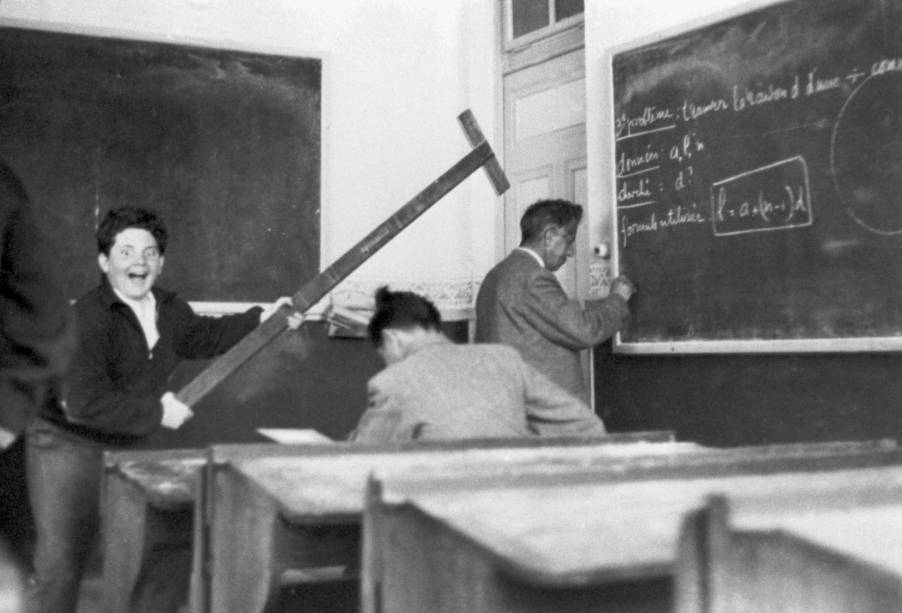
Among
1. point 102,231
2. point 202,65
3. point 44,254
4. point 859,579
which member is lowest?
point 859,579

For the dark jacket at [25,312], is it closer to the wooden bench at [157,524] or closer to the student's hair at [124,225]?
the wooden bench at [157,524]

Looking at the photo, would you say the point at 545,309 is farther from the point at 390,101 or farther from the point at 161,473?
the point at 161,473

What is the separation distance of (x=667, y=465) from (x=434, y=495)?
1.24ft

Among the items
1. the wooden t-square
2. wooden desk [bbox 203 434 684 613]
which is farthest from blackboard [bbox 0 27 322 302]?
wooden desk [bbox 203 434 684 613]

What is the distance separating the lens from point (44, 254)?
1.50 meters

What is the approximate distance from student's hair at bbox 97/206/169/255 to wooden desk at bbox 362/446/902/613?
6.48 ft

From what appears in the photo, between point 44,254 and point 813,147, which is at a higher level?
point 813,147

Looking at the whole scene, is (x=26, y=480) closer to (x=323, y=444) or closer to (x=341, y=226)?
(x=323, y=444)

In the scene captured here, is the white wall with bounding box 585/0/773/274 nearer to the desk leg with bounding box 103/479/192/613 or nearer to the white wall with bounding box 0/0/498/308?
the white wall with bounding box 0/0/498/308

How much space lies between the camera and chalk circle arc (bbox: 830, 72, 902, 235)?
2.84 meters

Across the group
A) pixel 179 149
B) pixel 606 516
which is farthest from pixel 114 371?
pixel 606 516

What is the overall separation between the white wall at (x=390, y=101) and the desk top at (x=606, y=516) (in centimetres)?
327

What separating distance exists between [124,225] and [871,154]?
2.13 meters

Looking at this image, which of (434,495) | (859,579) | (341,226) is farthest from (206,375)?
(859,579)
